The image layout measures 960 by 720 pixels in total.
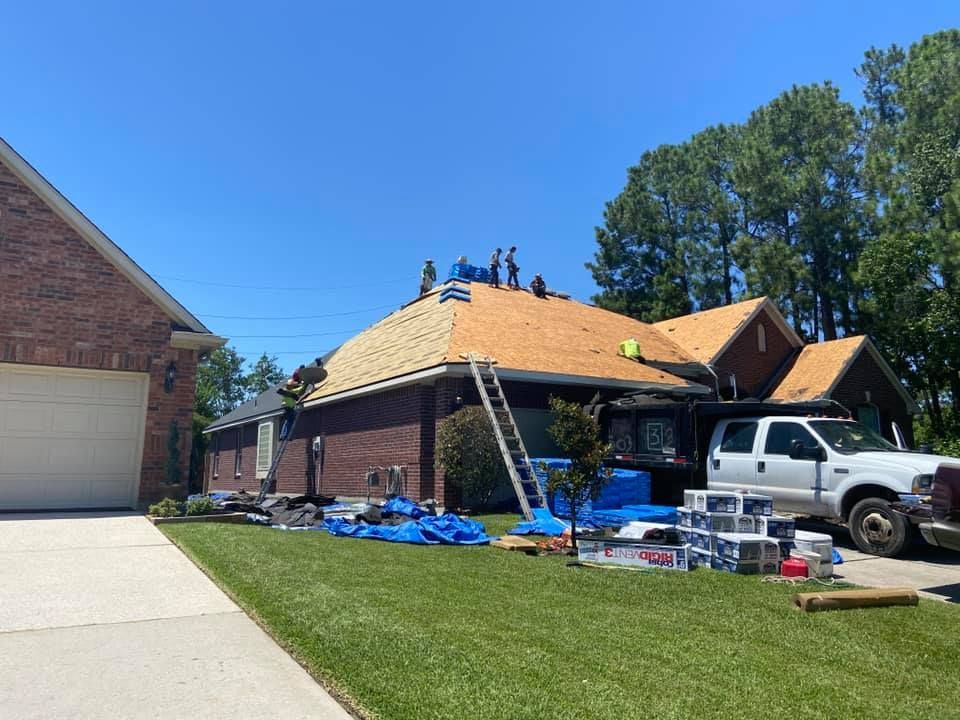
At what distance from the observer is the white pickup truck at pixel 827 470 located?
914 cm

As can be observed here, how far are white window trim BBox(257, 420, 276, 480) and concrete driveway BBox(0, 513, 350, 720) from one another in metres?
16.6

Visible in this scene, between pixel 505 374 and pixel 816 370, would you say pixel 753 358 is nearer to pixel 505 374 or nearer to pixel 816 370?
pixel 816 370

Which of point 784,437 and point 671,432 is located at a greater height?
point 671,432

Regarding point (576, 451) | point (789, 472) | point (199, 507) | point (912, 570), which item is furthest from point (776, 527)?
point (199, 507)

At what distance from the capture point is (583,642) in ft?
16.1

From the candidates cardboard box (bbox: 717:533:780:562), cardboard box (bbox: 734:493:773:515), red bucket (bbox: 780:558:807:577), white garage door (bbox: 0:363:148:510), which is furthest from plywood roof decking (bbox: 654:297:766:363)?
white garage door (bbox: 0:363:148:510)

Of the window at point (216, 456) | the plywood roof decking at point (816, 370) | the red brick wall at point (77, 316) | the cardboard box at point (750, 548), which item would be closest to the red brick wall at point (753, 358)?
the plywood roof decking at point (816, 370)

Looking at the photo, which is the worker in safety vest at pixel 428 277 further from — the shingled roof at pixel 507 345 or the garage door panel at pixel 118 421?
the garage door panel at pixel 118 421

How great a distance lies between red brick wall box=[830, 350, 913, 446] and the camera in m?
23.8

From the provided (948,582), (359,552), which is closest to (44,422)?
(359,552)

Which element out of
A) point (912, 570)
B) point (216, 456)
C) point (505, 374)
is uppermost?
point (505, 374)

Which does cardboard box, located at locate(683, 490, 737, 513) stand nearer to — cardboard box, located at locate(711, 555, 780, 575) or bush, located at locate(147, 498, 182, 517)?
cardboard box, located at locate(711, 555, 780, 575)

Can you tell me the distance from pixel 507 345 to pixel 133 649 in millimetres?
12243

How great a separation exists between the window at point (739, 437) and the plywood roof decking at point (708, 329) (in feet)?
33.9
